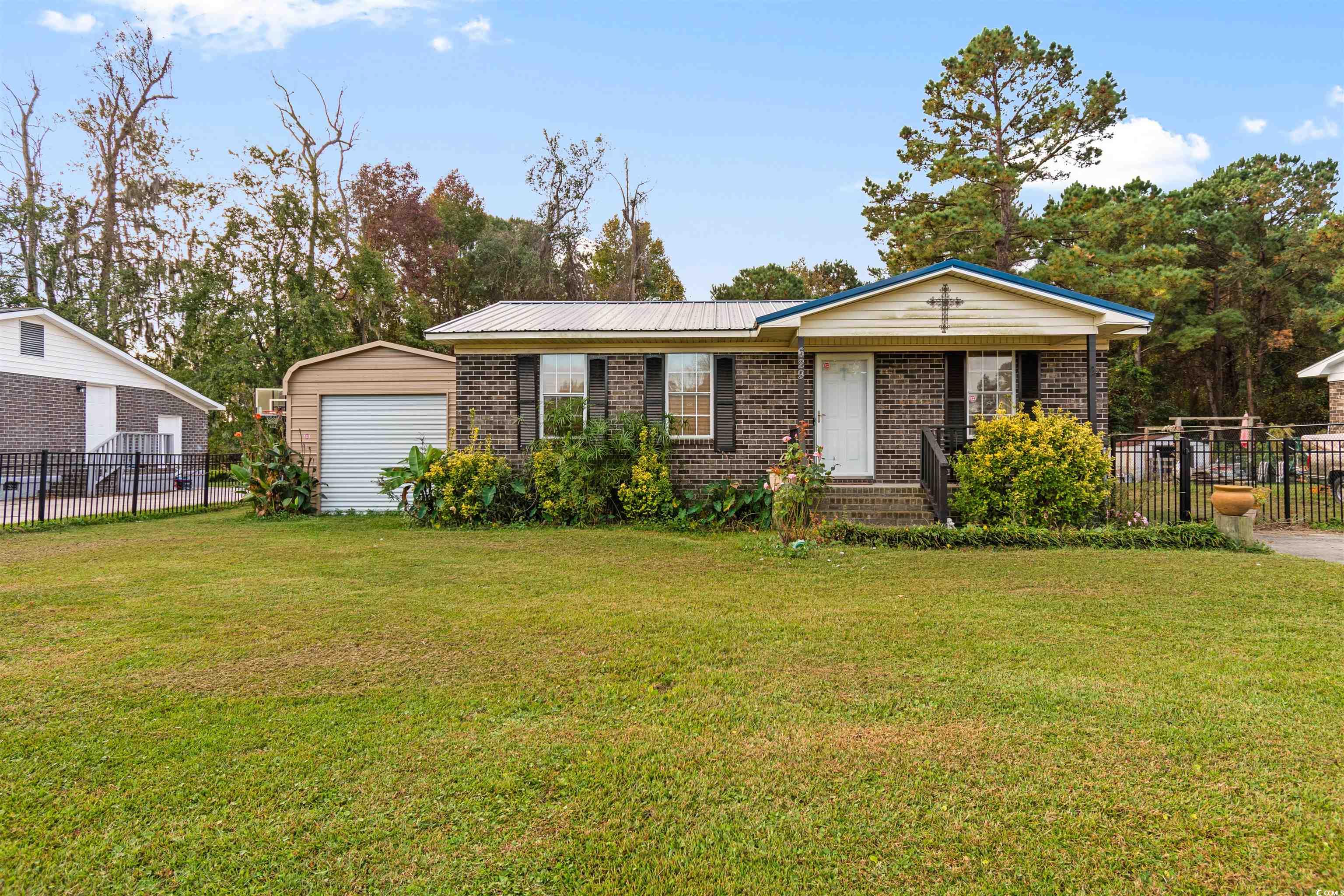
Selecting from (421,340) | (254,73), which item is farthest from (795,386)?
(254,73)

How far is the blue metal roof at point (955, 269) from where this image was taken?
31.7 ft

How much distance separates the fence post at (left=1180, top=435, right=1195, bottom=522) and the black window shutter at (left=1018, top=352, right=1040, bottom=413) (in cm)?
245

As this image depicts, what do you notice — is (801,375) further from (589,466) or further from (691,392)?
(589,466)

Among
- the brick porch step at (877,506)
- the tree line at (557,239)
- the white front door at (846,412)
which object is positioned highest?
the tree line at (557,239)

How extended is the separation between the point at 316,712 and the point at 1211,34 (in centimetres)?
1735

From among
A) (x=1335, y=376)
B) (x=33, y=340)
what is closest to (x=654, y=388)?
(x=33, y=340)

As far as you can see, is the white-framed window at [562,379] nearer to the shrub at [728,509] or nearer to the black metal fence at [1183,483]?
the shrub at [728,509]

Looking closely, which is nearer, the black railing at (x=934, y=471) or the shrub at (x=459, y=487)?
the black railing at (x=934, y=471)

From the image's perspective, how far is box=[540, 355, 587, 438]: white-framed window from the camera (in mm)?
11898

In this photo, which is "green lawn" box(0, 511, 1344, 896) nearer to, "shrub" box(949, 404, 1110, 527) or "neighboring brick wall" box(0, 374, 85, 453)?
"shrub" box(949, 404, 1110, 527)

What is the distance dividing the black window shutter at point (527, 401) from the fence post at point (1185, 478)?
9.80m

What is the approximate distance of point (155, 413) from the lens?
21.5 metres

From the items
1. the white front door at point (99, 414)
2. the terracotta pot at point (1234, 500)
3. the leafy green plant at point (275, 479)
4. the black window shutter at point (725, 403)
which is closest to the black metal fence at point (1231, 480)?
the terracotta pot at point (1234, 500)

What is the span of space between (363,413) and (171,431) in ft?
46.8
